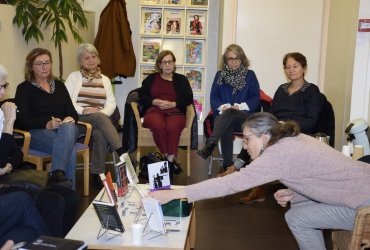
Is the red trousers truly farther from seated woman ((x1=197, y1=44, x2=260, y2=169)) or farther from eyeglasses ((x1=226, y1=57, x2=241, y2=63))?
eyeglasses ((x1=226, y1=57, x2=241, y2=63))

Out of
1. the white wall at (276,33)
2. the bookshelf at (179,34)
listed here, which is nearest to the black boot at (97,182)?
the white wall at (276,33)

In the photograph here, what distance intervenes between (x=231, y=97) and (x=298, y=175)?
2.80 meters

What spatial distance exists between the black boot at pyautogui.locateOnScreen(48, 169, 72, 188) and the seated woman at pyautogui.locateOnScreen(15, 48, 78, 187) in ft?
0.44

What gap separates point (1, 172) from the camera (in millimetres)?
2992

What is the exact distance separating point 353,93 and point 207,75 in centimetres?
314

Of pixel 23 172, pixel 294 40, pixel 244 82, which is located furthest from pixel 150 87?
pixel 23 172

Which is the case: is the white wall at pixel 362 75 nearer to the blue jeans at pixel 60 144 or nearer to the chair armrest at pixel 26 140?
the blue jeans at pixel 60 144

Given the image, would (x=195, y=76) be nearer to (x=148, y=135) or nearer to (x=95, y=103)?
(x=148, y=135)

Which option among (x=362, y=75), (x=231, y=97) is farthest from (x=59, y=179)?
(x=362, y=75)

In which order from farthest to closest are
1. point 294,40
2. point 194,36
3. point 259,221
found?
point 194,36, point 294,40, point 259,221

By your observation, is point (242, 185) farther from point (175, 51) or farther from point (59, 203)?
point (175, 51)

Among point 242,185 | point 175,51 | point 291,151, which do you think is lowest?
point 242,185

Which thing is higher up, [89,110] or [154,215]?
[89,110]

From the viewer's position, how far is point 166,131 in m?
4.80
